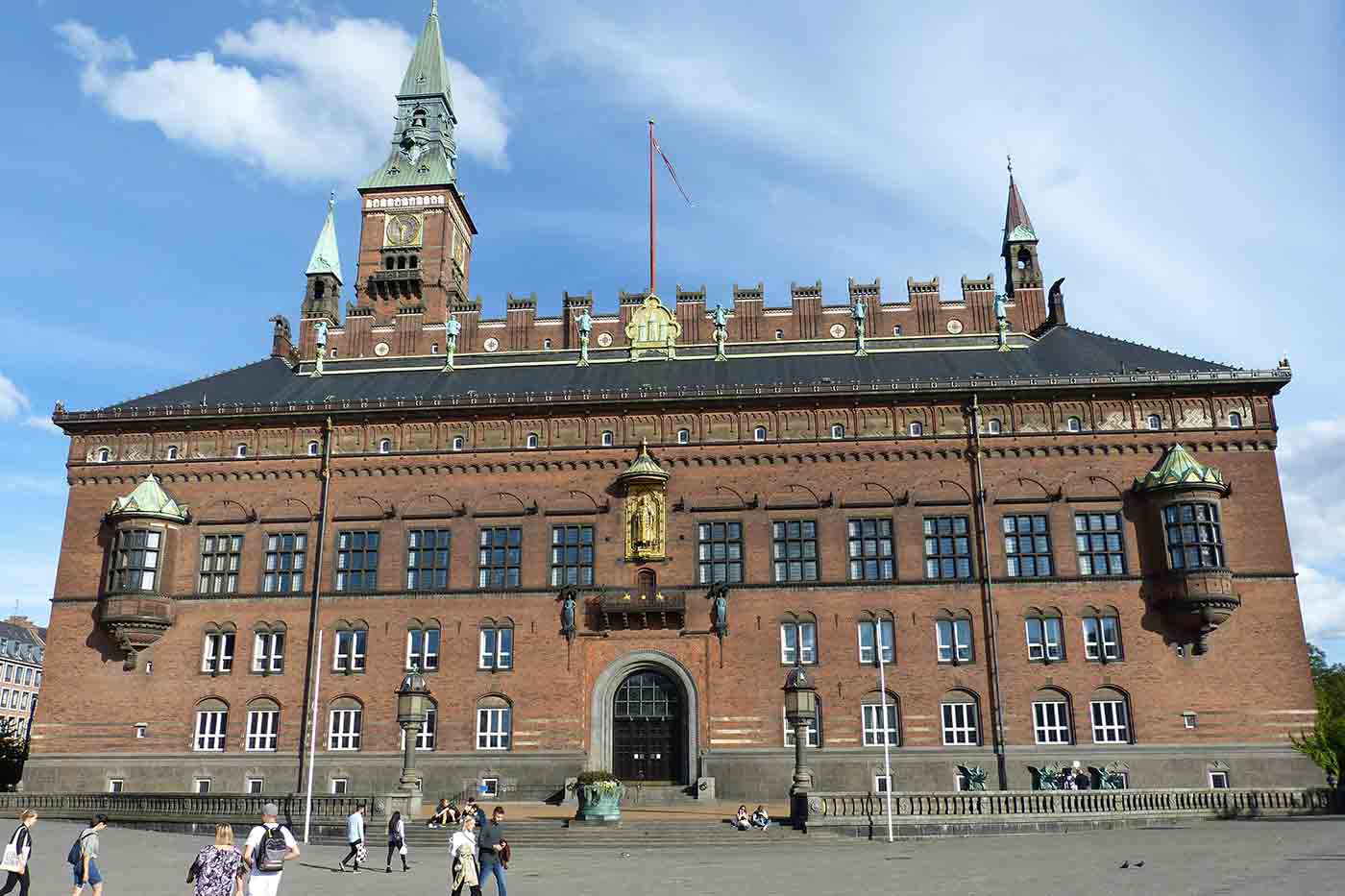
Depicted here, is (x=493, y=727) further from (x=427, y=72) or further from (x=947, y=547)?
(x=427, y=72)

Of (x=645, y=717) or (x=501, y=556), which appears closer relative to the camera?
(x=645, y=717)

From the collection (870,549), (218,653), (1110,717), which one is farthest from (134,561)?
(1110,717)

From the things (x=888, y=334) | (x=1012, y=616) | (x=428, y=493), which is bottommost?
(x=1012, y=616)

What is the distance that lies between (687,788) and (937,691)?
1038 centimetres

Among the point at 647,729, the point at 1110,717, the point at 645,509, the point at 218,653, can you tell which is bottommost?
the point at 647,729

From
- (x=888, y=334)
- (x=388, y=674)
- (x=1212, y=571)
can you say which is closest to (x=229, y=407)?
(x=388, y=674)

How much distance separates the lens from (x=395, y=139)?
218ft

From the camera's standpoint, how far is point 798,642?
42.9m

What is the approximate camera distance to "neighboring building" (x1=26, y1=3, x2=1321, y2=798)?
41625 mm

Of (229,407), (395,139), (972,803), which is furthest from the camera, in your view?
(395,139)

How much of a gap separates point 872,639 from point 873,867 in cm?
1959

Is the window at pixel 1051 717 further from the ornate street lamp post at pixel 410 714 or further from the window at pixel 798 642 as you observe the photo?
the ornate street lamp post at pixel 410 714

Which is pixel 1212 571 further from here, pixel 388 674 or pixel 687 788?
pixel 388 674

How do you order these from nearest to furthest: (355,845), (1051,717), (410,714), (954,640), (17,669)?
1. (355,845)
2. (410,714)
3. (1051,717)
4. (954,640)
5. (17,669)
